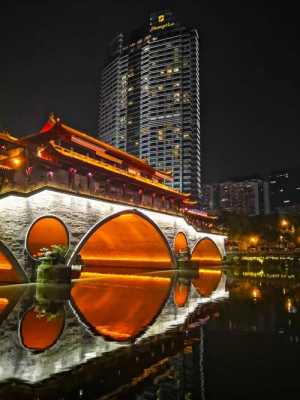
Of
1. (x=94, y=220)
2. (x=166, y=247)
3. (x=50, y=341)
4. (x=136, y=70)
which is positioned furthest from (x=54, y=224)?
(x=136, y=70)

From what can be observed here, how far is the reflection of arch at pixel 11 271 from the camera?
1892 cm

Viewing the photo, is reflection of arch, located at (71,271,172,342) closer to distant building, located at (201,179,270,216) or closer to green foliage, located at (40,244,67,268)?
green foliage, located at (40,244,67,268)

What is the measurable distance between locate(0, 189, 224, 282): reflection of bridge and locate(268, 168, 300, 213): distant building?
125930 millimetres

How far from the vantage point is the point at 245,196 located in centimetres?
15475

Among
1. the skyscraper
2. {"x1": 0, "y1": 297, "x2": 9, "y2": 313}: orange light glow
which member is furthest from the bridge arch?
the skyscraper

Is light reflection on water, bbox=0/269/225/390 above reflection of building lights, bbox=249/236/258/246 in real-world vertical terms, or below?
below

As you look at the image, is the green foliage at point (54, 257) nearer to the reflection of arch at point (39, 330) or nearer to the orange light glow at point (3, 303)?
the orange light glow at point (3, 303)

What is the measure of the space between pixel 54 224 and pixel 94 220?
3.35m

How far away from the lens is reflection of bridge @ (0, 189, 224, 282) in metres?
19.5

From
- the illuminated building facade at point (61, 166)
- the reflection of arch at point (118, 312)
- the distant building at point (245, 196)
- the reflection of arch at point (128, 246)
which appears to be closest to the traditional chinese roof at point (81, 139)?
the illuminated building facade at point (61, 166)

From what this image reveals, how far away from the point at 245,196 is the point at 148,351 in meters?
155

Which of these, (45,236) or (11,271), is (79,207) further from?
(11,271)

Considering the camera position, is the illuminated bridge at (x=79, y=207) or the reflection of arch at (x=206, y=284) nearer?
the reflection of arch at (x=206, y=284)

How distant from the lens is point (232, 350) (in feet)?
22.5
